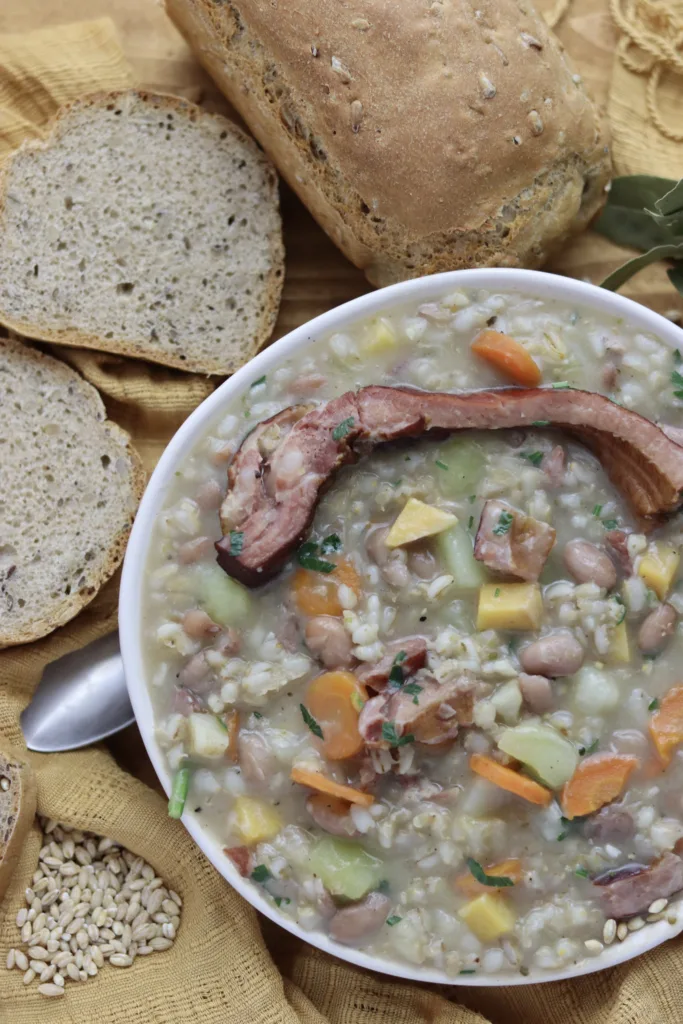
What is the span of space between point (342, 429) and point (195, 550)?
1.91 ft

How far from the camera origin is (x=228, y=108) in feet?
13.4

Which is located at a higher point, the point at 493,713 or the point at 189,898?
the point at 493,713

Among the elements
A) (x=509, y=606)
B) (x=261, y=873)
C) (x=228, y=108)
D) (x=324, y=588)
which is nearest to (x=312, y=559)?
(x=324, y=588)

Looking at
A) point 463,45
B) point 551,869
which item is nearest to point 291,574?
point 551,869

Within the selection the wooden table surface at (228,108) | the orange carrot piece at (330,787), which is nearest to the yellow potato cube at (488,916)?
the orange carrot piece at (330,787)

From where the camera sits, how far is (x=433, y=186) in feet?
11.5

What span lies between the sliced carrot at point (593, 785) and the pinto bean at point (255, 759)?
85cm

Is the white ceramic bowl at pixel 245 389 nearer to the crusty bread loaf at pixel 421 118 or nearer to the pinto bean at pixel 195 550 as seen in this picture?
the pinto bean at pixel 195 550

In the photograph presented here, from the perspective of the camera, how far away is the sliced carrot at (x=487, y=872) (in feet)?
9.87

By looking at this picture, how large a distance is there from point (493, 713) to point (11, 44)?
299cm

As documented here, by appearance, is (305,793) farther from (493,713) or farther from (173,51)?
(173,51)

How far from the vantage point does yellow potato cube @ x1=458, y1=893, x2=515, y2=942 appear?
2.98m

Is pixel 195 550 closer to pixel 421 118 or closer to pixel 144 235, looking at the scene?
pixel 144 235

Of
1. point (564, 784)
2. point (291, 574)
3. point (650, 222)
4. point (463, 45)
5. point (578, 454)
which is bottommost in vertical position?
point (564, 784)
